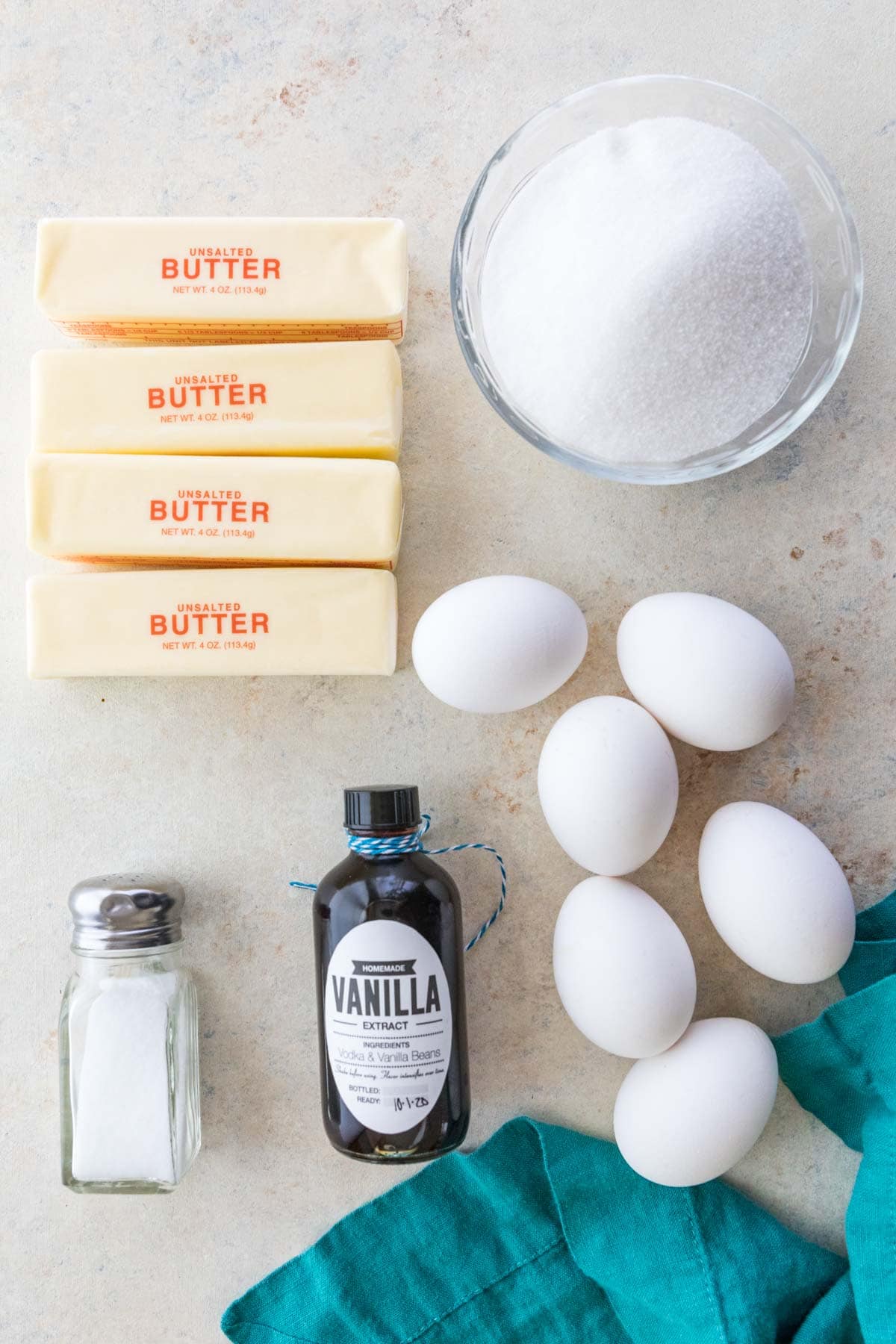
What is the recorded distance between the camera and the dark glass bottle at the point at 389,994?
27.6 inches

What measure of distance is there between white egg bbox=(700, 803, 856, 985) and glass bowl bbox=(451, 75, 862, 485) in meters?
0.27

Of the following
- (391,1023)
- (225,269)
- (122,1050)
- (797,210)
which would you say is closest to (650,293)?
(797,210)

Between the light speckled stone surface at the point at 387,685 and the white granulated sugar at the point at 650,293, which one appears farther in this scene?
the light speckled stone surface at the point at 387,685

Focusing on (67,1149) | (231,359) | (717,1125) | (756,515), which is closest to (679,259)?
(756,515)

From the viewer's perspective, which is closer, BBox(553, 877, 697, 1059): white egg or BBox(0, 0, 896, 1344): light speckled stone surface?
BBox(553, 877, 697, 1059): white egg

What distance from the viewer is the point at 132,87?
809 millimetres

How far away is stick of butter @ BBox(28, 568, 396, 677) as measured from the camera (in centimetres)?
74

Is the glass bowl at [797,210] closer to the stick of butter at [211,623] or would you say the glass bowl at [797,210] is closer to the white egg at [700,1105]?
the stick of butter at [211,623]

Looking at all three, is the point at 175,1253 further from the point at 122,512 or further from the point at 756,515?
the point at 756,515

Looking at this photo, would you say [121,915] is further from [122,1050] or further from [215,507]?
[215,507]

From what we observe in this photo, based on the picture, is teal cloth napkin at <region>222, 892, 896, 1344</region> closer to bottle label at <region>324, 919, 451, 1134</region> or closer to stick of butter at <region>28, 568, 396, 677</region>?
bottle label at <region>324, 919, 451, 1134</region>

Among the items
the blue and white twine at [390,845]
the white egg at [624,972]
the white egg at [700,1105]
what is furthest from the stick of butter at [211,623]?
the white egg at [700,1105]

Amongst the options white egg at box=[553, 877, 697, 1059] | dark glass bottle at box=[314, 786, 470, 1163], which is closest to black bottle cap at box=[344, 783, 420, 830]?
dark glass bottle at box=[314, 786, 470, 1163]

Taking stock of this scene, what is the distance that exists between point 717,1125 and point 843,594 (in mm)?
414
